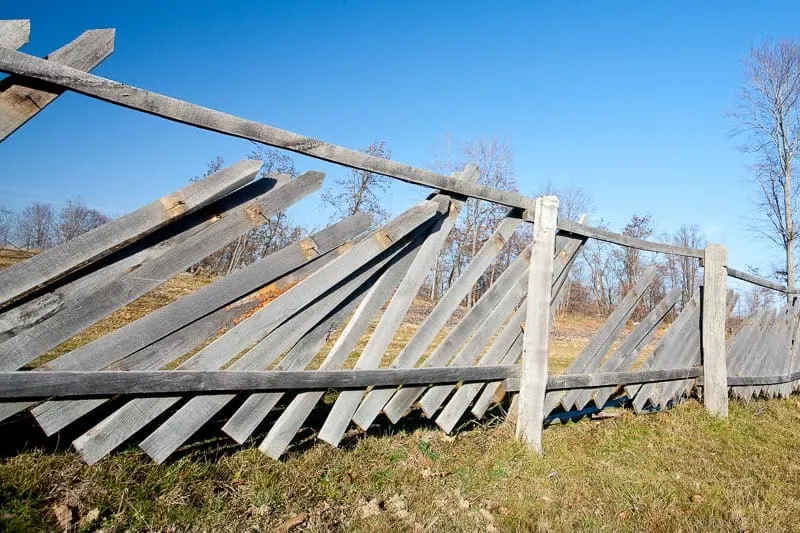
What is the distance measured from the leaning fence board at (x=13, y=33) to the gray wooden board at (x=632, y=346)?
4.79 metres

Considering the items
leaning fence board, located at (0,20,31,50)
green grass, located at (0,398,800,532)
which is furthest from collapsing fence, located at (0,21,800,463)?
green grass, located at (0,398,800,532)

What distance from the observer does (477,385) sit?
11.5ft

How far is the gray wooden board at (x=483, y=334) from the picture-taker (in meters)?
3.27

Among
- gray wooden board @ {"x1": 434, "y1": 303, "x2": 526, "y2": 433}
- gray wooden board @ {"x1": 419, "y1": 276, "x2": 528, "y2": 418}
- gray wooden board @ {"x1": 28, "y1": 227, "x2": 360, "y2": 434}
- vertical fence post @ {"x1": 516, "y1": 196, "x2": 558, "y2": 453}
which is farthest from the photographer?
vertical fence post @ {"x1": 516, "y1": 196, "x2": 558, "y2": 453}

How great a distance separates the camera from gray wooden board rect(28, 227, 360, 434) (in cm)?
200

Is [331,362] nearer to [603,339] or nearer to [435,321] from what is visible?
[435,321]

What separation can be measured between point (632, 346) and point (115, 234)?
15.4 feet

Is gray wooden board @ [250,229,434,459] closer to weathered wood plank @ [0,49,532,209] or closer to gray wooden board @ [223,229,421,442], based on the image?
gray wooden board @ [223,229,421,442]

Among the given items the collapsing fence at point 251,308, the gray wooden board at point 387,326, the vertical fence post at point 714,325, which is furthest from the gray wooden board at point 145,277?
the vertical fence post at point 714,325

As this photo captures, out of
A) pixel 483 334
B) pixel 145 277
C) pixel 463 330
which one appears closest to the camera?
pixel 145 277

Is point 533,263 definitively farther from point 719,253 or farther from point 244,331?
point 719,253

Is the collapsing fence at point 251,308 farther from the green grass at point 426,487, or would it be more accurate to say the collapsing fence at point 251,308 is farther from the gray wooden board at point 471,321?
the green grass at point 426,487

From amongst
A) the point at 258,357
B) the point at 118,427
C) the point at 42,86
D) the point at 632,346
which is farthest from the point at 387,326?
the point at 632,346

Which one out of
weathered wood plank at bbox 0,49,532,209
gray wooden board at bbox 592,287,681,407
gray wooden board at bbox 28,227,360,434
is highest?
weathered wood plank at bbox 0,49,532,209
